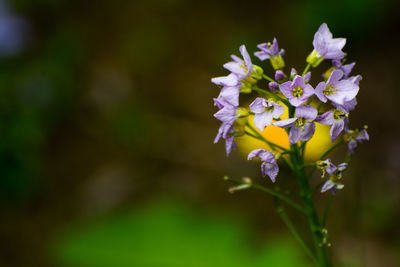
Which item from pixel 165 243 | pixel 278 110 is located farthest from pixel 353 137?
pixel 165 243

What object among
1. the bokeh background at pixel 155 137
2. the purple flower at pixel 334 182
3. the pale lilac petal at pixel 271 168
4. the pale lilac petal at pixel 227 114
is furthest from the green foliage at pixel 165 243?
the pale lilac petal at pixel 227 114

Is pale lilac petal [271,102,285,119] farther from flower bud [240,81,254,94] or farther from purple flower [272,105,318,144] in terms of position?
flower bud [240,81,254,94]

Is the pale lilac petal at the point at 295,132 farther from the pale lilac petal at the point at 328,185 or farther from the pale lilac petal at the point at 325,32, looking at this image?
the pale lilac petal at the point at 325,32

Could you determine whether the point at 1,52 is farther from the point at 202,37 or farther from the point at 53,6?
the point at 202,37

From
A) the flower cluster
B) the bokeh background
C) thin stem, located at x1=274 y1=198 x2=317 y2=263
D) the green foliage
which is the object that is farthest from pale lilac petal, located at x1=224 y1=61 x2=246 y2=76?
the green foliage

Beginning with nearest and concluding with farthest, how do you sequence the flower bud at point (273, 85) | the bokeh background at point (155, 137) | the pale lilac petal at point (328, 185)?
the flower bud at point (273, 85), the pale lilac petal at point (328, 185), the bokeh background at point (155, 137)

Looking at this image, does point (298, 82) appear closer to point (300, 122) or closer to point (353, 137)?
point (300, 122)

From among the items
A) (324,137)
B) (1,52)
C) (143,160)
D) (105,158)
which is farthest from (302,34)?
(1,52)
